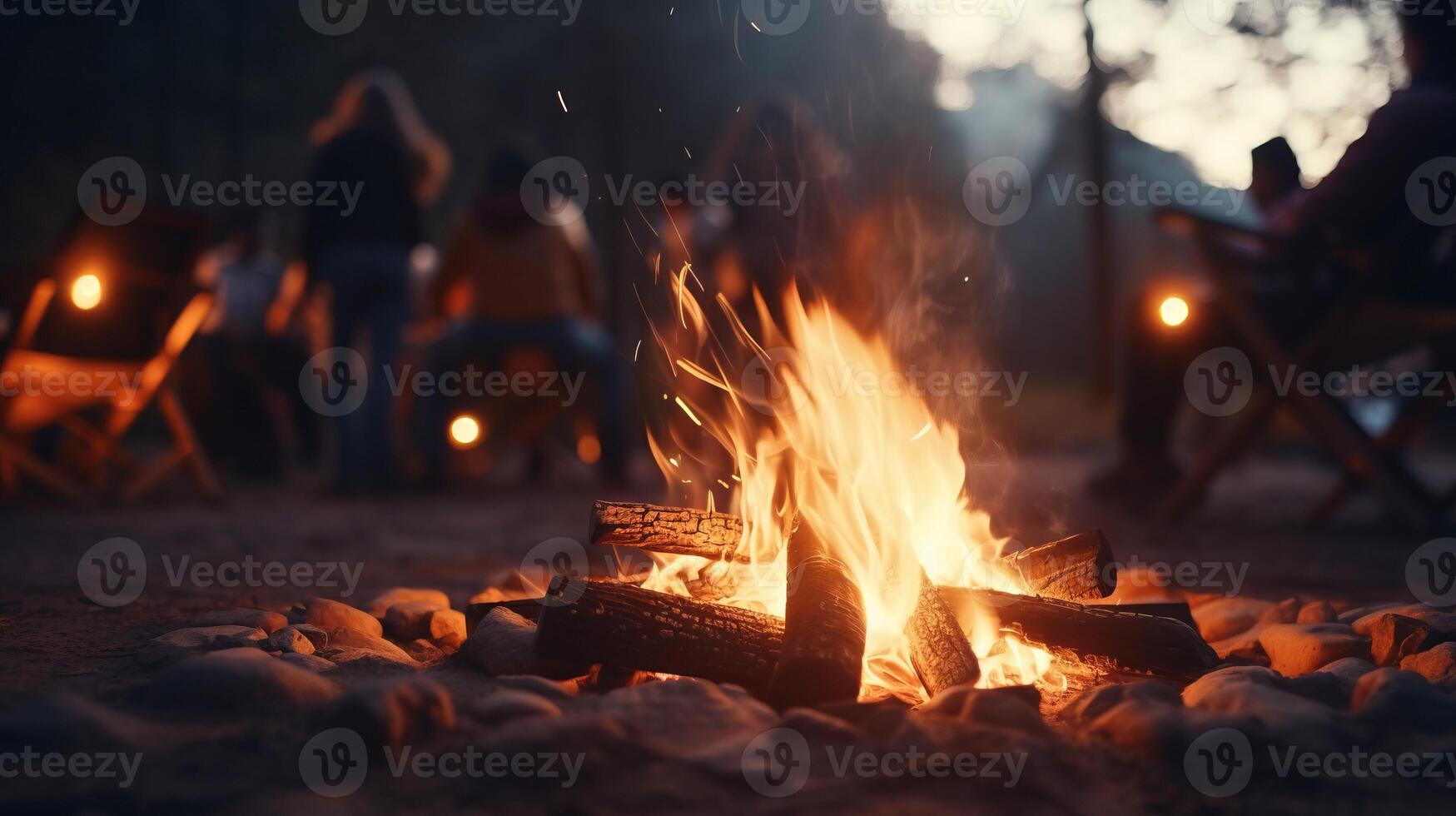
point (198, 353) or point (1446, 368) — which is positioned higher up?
point (198, 353)

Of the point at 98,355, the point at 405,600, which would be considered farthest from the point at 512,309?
the point at 405,600

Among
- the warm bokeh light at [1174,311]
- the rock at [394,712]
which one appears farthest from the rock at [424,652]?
the warm bokeh light at [1174,311]

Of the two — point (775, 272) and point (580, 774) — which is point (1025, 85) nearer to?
point (775, 272)

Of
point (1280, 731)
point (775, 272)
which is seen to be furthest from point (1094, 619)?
point (775, 272)

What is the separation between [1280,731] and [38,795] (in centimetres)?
200

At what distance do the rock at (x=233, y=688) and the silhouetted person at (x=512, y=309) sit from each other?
4742mm

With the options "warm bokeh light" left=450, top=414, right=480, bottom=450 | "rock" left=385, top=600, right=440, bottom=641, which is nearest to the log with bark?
"rock" left=385, top=600, right=440, bottom=641

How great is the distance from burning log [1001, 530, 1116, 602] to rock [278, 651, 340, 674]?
1733 mm

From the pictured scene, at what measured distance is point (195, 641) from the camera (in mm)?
2080

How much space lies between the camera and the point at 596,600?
2010 mm

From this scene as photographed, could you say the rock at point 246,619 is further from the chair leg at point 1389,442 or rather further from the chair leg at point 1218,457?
the chair leg at point 1389,442

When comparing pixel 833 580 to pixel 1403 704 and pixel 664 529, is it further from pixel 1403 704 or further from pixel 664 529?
pixel 1403 704

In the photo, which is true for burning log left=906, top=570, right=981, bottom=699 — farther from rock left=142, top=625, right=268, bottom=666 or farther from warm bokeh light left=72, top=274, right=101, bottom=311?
warm bokeh light left=72, top=274, right=101, bottom=311

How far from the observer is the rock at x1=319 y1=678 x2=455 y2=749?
155 centimetres
